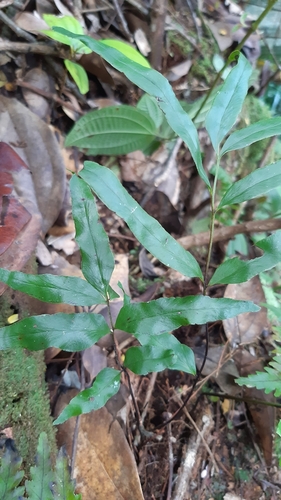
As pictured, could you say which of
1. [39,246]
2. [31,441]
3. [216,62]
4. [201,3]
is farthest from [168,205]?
[201,3]

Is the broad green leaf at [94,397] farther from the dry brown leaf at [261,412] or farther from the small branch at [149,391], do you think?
the dry brown leaf at [261,412]

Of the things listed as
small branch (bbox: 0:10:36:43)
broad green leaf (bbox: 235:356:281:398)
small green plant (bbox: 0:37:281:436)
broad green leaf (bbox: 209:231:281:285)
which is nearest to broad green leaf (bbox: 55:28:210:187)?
small green plant (bbox: 0:37:281:436)

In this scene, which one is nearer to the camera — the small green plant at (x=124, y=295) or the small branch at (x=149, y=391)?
the small green plant at (x=124, y=295)

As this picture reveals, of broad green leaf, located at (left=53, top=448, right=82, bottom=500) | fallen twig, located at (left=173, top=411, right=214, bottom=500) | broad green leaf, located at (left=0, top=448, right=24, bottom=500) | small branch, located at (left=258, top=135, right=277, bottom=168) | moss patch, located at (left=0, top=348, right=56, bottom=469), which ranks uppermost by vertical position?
small branch, located at (left=258, top=135, right=277, bottom=168)

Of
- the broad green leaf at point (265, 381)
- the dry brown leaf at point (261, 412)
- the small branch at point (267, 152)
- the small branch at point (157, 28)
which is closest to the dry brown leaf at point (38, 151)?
the small branch at point (157, 28)

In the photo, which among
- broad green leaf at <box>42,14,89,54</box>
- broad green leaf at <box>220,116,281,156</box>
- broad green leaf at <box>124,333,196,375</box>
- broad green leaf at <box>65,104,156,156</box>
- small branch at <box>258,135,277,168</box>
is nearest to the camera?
broad green leaf at <box>124,333,196,375</box>

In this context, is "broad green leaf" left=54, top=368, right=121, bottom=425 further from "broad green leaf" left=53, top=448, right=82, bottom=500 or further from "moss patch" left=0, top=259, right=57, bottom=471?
"moss patch" left=0, top=259, right=57, bottom=471

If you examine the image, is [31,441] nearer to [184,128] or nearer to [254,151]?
[184,128]
